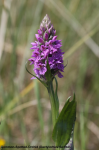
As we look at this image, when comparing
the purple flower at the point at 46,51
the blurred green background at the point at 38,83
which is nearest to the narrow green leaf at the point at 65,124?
the purple flower at the point at 46,51

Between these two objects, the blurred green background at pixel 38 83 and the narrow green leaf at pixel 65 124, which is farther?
the blurred green background at pixel 38 83

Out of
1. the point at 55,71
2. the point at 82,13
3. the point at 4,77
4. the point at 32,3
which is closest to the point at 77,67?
the point at 82,13

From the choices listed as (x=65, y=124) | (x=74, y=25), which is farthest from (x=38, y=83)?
(x=74, y=25)

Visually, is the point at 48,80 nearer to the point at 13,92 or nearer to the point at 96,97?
the point at 13,92

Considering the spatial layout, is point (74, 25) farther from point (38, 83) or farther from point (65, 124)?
point (65, 124)

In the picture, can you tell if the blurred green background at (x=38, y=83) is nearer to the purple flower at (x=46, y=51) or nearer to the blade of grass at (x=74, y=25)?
the blade of grass at (x=74, y=25)
